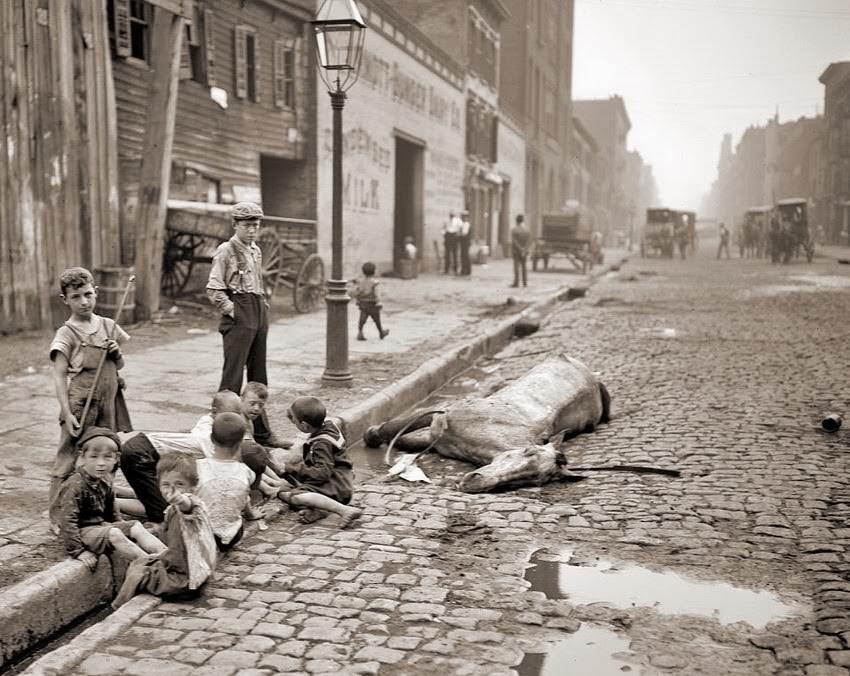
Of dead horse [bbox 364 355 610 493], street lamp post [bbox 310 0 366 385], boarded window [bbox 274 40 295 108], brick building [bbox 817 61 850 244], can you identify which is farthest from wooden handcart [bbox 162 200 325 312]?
brick building [bbox 817 61 850 244]

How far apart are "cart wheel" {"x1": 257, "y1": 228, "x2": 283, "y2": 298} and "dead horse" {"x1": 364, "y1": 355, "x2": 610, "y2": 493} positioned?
687cm

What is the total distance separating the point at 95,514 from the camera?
3.79 metres

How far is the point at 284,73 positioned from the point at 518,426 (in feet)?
42.1

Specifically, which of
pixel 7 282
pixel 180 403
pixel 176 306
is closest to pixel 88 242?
pixel 7 282

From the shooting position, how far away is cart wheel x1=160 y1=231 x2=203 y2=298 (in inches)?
494

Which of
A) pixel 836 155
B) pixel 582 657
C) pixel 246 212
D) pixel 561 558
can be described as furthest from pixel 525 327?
pixel 836 155

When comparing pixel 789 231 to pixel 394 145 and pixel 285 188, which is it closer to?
pixel 394 145

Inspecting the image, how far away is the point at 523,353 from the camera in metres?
10.6

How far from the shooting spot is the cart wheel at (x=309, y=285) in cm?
1346

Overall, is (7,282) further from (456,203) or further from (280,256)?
(456,203)

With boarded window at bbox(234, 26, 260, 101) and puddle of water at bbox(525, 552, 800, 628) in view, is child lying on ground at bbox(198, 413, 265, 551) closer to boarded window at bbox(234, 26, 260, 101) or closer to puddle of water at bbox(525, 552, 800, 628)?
puddle of water at bbox(525, 552, 800, 628)

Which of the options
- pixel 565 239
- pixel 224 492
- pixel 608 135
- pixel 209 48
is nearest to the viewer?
pixel 224 492

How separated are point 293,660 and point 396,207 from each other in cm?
2239

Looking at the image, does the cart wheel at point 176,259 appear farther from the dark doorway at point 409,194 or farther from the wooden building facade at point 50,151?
the dark doorway at point 409,194
